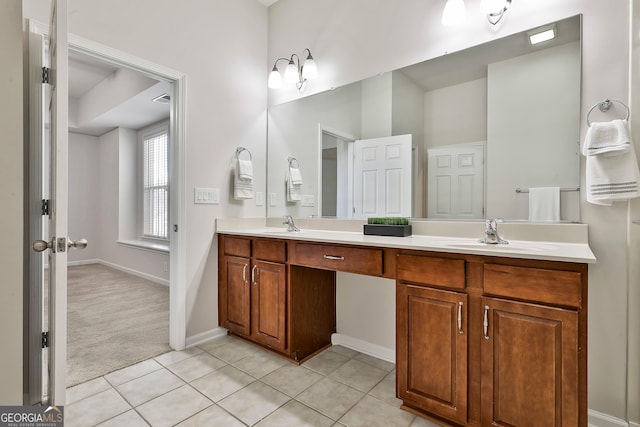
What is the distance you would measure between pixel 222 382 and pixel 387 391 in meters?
0.96

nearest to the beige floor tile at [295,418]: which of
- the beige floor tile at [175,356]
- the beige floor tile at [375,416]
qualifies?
the beige floor tile at [375,416]

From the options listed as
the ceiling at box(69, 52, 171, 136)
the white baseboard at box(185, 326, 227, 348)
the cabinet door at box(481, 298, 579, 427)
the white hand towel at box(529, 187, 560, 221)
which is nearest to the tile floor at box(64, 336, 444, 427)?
the white baseboard at box(185, 326, 227, 348)

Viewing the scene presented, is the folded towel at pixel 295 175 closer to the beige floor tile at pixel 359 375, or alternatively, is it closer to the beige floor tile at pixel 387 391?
the beige floor tile at pixel 359 375

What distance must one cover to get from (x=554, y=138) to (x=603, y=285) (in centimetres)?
74

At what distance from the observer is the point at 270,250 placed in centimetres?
219

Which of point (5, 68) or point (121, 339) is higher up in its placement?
point (5, 68)

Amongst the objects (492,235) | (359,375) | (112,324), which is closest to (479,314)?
(492,235)

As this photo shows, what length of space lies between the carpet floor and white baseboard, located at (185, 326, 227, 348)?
15 cm

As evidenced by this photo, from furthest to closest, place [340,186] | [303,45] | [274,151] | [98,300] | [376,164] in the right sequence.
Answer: [98,300] < [274,151] < [303,45] < [340,186] < [376,164]

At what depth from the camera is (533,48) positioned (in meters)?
1.70

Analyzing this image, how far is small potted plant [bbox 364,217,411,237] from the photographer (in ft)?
6.41

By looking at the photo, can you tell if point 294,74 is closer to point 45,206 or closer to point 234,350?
point 45,206

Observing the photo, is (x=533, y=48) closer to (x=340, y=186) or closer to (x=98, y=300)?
(x=340, y=186)

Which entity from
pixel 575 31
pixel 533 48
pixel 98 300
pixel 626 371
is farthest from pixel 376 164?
pixel 98 300
